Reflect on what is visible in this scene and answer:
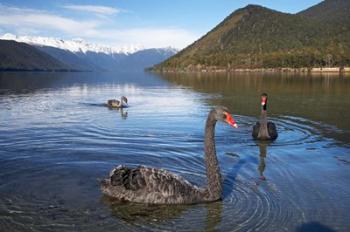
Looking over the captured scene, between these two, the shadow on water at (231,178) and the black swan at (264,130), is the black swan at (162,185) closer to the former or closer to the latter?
the shadow on water at (231,178)

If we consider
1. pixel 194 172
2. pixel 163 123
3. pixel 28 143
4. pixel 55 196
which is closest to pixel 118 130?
pixel 163 123

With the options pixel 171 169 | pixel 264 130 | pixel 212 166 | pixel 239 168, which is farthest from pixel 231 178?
pixel 264 130

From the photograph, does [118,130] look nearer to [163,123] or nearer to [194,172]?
[163,123]

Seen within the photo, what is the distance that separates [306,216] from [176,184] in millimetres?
2805

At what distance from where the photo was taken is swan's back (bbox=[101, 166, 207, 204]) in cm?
947

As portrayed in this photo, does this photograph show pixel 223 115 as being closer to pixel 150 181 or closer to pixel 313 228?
pixel 150 181

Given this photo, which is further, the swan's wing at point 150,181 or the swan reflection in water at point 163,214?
the swan's wing at point 150,181

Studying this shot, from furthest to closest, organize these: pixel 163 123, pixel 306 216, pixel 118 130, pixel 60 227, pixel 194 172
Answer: pixel 163 123
pixel 118 130
pixel 194 172
pixel 306 216
pixel 60 227

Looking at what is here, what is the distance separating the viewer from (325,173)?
504 inches

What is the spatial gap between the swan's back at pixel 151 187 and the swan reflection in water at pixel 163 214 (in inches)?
5.6

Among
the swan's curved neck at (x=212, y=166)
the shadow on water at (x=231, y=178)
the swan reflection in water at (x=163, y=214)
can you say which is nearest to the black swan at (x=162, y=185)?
the swan's curved neck at (x=212, y=166)

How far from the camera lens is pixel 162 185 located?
946 cm

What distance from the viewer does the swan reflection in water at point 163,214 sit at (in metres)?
8.79

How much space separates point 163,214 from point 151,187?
64 cm
